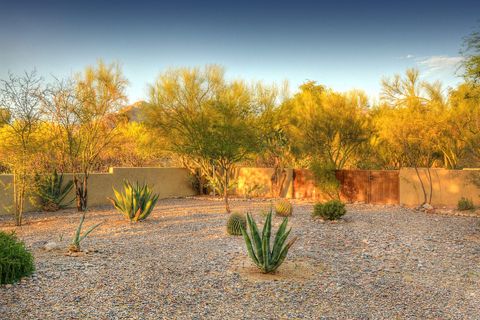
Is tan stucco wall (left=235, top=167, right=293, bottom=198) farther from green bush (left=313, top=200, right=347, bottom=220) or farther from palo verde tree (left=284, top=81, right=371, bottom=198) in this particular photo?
green bush (left=313, top=200, right=347, bottom=220)

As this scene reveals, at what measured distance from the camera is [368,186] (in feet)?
66.1

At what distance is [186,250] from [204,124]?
11.1 metres

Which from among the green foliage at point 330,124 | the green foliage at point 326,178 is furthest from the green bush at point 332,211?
the green foliage at point 330,124


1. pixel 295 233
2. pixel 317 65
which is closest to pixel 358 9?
pixel 317 65

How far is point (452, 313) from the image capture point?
20.1 ft

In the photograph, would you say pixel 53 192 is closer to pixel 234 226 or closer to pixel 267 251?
pixel 234 226

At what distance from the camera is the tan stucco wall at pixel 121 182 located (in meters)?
16.0

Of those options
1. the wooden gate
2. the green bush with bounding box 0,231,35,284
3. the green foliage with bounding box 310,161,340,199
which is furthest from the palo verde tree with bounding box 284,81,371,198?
the green bush with bounding box 0,231,35,284

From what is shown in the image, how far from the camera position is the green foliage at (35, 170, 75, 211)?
1652 centimetres

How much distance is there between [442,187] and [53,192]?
50.6 feet

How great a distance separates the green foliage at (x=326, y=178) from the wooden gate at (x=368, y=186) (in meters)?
0.41

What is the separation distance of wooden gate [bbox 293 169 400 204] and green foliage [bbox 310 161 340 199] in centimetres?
41

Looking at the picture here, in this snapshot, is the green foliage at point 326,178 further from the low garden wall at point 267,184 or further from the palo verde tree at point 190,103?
the palo verde tree at point 190,103

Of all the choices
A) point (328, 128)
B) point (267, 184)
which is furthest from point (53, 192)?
point (328, 128)
